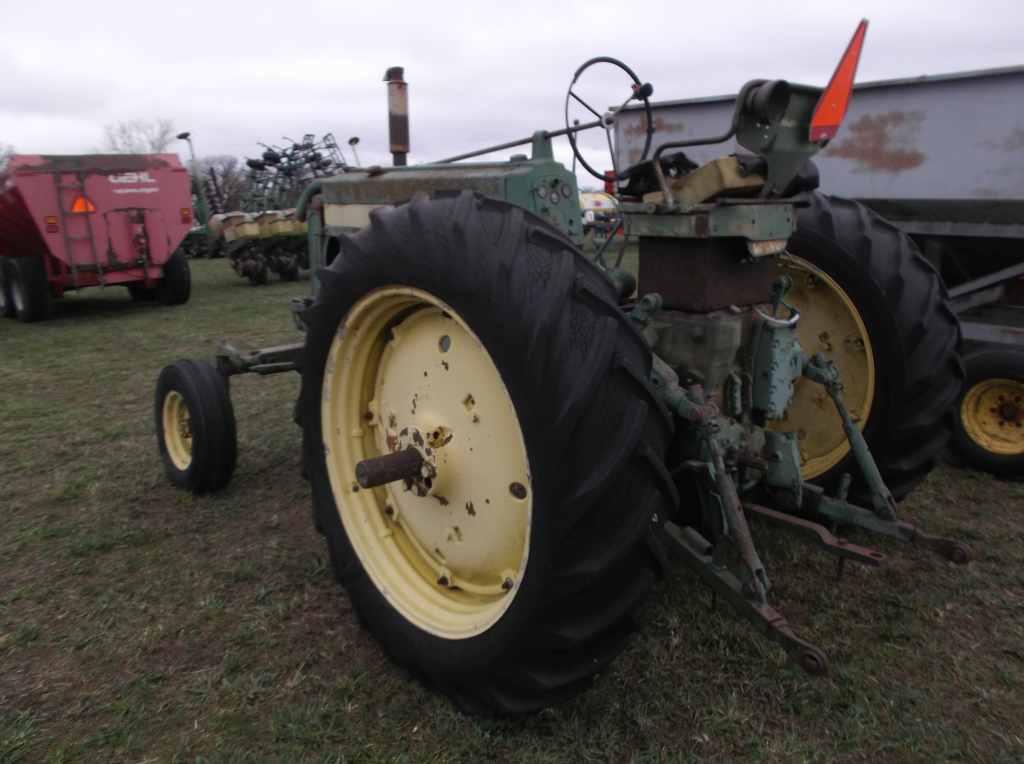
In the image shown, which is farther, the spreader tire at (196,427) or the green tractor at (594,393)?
the spreader tire at (196,427)

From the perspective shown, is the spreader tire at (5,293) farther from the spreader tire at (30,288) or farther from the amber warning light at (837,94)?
the amber warning light at (837,94)

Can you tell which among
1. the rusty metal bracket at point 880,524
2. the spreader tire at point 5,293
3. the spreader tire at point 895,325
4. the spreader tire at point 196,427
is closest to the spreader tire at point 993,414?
the spreader tire at point 895,325

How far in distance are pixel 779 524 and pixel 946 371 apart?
2.66 ft

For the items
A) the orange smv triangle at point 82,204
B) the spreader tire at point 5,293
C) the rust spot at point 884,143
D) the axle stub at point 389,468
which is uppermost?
the rust spot at point 884,143

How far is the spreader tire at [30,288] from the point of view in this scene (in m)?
8.29

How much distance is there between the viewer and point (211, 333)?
7734mm

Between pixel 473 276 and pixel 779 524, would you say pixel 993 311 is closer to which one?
pixel 779 524

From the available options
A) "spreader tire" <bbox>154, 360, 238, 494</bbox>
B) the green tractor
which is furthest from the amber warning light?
"spreader tire" <bbox>154, 360, 238, 494</bbox>

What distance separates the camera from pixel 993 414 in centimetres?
360

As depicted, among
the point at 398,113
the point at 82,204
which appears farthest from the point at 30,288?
the point at 398,113

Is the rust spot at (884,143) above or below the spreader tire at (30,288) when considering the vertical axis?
above

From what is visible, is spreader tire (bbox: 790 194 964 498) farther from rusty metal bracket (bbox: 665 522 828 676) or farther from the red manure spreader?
the red manure spreader

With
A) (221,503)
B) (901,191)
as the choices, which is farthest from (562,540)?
(901,191)

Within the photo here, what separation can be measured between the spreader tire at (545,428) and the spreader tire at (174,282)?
8.33m
